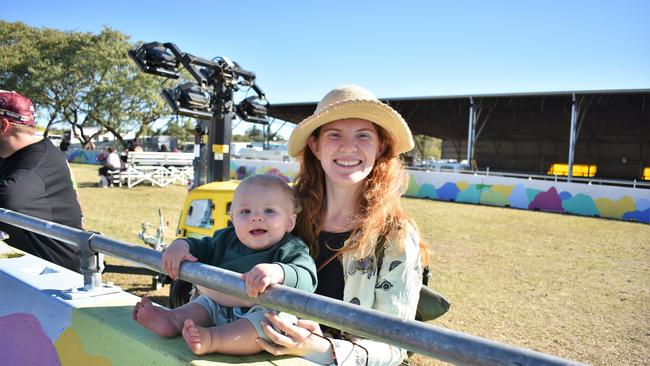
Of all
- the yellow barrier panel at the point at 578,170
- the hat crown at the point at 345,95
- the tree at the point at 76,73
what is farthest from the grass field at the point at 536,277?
the yellow barrier panel at the point at 578,170

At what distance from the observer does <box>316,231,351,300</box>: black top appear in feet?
5.52

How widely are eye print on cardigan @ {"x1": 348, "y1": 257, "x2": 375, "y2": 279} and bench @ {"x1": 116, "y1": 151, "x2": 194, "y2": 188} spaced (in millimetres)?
16332

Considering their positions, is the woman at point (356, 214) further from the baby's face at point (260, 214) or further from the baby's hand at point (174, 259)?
the baby's hand at point (174, 259)

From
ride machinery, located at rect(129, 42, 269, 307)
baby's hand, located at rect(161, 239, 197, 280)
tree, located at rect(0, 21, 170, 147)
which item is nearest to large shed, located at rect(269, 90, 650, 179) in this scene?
tree, located at rect(0, 21, 170, 147)

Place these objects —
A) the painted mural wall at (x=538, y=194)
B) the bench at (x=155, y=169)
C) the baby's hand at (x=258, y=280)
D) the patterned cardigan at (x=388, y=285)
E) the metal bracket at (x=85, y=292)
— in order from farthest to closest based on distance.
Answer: the bench at (x=155, y=169) < the painted mural wall at (x=538, y=194) < the metal bracket at (x=85, y=292) < the patterned cardigan at (x=388, y=285) < the baby's hand at (x=258, y=280)

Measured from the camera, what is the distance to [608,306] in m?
5.19

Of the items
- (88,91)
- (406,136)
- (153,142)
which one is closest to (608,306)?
(406,136)

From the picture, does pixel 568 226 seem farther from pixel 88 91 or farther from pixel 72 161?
pixel 72 161

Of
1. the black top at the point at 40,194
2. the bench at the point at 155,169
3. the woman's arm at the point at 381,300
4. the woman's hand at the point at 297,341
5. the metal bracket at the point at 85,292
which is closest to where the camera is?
the woman's hand at the point at 297,341

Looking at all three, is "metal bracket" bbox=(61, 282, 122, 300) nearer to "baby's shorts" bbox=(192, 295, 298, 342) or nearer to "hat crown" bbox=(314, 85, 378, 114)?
"baby's shorts" bbox=(192, 295, 298, 342)

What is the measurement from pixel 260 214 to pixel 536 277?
232 inches

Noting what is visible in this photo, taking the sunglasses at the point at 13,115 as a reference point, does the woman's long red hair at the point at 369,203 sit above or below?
below

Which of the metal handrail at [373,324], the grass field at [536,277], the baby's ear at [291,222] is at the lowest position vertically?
the grass field at [536,277]

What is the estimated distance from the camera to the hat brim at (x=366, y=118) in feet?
5.64
